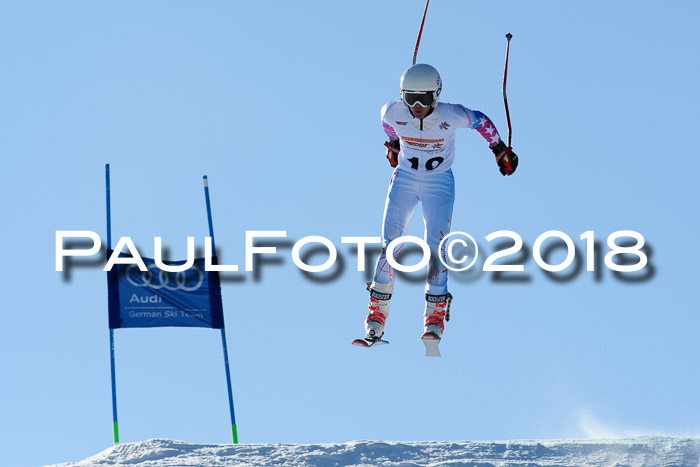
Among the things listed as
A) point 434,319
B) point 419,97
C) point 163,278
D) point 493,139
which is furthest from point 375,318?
point 163,278

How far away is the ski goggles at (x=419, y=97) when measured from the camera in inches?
766

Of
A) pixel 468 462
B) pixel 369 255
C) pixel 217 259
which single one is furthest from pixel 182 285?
pixel 468 462

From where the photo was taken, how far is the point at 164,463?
66.0ft

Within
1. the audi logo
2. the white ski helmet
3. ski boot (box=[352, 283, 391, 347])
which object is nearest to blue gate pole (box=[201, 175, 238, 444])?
the audi logo

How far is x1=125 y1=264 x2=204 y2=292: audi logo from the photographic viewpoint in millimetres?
23516

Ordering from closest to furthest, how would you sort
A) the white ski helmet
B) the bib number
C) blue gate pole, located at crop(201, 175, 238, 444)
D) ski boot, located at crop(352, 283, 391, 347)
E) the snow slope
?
the white ski helmet < ski boot, located at crop(352, 283, 391, 347) < the bib number < the snow slope < blue gate pole, located at crop(201, 175, 238, 444)

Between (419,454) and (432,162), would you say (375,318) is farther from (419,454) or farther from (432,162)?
(419,454)

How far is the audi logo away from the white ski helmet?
583 cm

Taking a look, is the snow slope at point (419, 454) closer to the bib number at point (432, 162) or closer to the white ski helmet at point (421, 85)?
the bib number at point (432, 162)

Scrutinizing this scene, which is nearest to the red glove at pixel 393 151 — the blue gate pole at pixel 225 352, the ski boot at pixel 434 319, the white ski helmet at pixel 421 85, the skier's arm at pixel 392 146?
the skier's arm at pixel 392 146

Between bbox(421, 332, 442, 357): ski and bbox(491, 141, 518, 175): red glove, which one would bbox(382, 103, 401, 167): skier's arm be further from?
bbox(421, 332, 442, 357): ski

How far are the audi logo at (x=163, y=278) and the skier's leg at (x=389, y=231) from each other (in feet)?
14.5

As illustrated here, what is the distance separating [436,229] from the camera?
1992 cm

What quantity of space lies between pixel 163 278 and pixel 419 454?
5218 millimetres
